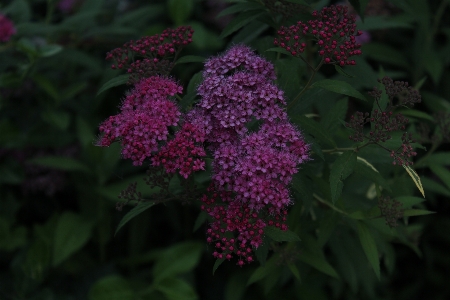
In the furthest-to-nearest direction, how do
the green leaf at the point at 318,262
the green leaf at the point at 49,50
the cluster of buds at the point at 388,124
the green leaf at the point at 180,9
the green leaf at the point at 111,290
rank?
1. the green leaf at the point at 180,9
2. the green leaf at the point at 111,290
3. the green leaf at the point at 49,50
4. the green leaf at the point at 318,262
5. the cluster of buds at the point at 388,124

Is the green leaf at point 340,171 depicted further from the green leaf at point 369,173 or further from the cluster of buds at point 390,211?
the cluster of buds at point 390,211

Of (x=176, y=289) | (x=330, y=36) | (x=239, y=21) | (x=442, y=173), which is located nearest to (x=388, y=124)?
(x=330, y=36)

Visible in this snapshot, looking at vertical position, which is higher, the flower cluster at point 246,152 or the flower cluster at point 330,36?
the flower cluster at point 330,36

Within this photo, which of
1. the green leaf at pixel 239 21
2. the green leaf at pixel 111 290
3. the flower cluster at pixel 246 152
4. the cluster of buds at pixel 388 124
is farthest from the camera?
the green leaf at pixel 111 290

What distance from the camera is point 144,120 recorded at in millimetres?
1693

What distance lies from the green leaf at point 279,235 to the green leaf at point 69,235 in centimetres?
186

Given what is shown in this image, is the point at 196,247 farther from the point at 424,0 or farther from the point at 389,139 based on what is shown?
the point at 424,0

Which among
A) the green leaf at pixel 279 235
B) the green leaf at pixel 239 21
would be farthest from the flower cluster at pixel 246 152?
the green leaf at pixel 239 21

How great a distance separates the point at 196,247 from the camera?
327cm

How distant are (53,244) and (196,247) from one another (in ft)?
2.99

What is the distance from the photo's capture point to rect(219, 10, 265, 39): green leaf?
6.71 feet

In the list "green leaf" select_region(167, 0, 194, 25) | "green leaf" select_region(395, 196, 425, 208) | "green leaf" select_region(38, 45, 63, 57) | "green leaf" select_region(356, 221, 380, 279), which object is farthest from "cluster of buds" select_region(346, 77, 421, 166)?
"green leaf" select_region(167, 0, 194, 25)

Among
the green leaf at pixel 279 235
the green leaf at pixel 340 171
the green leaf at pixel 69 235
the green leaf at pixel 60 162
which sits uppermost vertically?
the green leaf at pixel 340 171

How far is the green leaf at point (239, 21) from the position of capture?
2.04 metres
